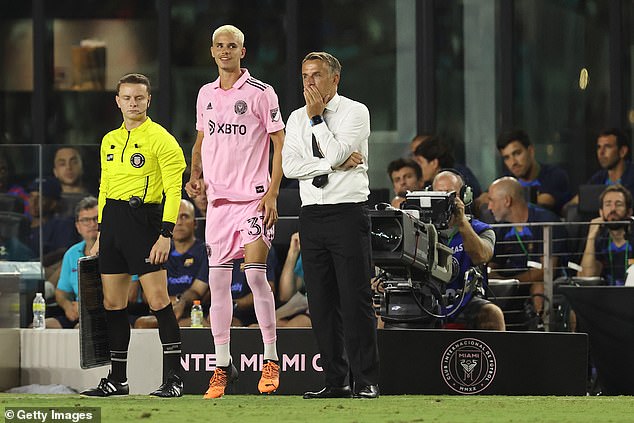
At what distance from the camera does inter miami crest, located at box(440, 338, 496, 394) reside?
8555 millimetres

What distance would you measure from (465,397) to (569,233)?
3608 mm

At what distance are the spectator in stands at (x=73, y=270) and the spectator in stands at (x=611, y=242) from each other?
3648 millimetres

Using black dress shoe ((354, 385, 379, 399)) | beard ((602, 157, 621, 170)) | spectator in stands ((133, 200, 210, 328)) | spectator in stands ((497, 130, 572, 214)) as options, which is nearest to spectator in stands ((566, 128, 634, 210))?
beard ((602, 157, 621, 170))

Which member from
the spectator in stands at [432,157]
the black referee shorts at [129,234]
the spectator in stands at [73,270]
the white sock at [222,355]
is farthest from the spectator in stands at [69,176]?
the white sock at [222,355]

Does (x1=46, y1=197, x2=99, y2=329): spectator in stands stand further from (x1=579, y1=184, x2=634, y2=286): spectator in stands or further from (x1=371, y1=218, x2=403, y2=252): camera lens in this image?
(x1=579, y1=184, x2=634, y2=286): spectator in stands

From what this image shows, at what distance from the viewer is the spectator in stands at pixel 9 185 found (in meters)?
11.2

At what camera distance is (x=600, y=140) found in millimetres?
12320

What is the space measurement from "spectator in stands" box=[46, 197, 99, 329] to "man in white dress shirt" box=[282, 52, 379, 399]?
3515mm

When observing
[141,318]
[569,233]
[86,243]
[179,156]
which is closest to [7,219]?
[86,243]

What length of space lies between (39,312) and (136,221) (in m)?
2.83

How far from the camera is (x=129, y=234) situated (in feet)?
25.8

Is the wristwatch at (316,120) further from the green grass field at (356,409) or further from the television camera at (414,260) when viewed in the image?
the green grass field at (356,409)

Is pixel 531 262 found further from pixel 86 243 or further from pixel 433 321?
pixel 86 243

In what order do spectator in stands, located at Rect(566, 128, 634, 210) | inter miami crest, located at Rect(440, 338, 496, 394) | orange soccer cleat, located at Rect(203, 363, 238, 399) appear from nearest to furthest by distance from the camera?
orange soccer cleat, located at Rect(203, 363, 238, 399) → inter miami crest, located at Rect(440, 338, 496, 394) → spectator in stands, located at Rect(566, 128, 634, 210)
